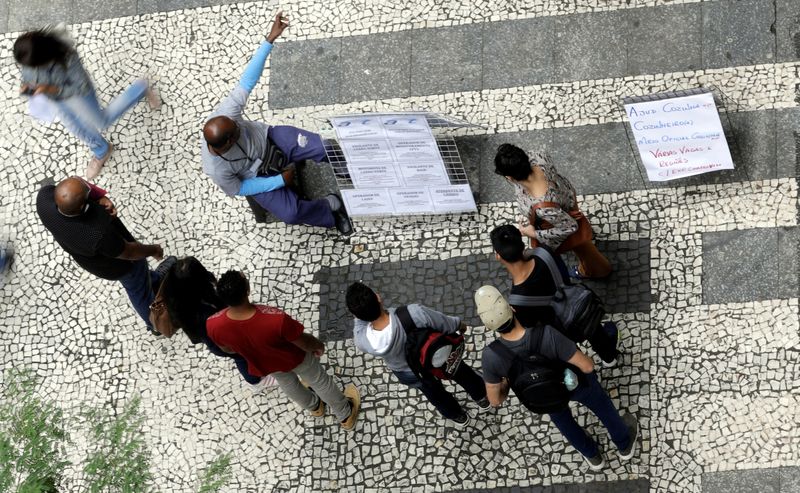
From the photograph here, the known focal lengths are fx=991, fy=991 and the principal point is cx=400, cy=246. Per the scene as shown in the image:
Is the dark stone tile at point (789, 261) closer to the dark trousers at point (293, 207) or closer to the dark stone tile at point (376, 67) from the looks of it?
the dark stone tile at point (376, 67)

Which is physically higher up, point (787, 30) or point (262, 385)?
point (787, 30)

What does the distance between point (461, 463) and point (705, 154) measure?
2.91 meters

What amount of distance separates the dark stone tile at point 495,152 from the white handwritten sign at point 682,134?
0.82 metres

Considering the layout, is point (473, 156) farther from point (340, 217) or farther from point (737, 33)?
point (737, 33)

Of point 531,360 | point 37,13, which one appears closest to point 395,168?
point 531,360

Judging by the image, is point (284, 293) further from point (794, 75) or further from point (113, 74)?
point (794, 75)

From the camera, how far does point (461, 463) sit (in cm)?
718

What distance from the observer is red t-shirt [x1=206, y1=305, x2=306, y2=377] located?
247 inches

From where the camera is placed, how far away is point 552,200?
6426mm

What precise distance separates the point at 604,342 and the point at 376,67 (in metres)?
3.40

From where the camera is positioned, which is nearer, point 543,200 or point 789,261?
point 543,200

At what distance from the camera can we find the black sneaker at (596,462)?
682 cm

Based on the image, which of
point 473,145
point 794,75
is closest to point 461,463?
point 473,145

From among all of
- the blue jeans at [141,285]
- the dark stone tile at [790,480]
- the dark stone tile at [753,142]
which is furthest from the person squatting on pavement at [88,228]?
the dark stone tile at [790,480]
